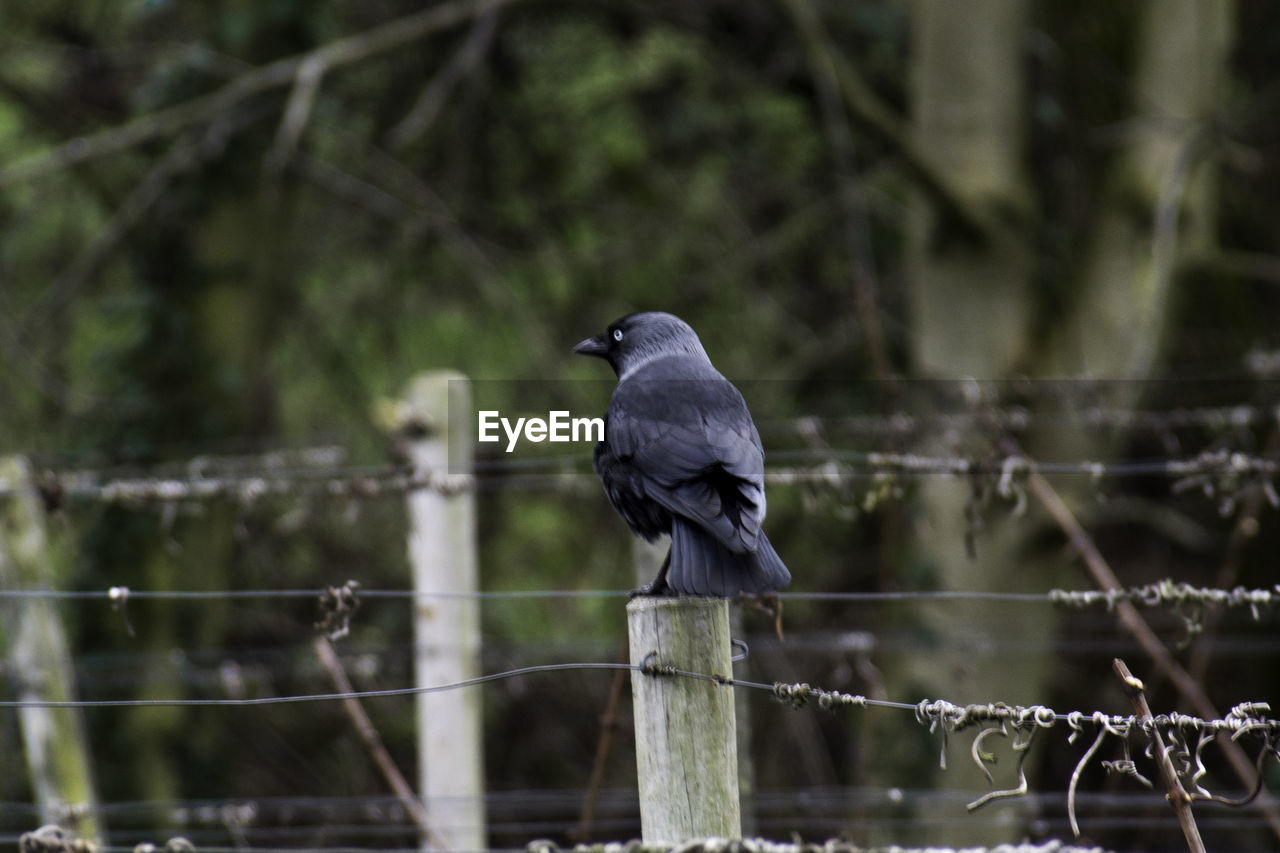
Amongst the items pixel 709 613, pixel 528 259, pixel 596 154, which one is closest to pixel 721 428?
pixel 709 613

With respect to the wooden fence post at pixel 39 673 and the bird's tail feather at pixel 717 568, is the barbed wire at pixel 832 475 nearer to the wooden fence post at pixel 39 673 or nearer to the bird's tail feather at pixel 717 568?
the wooden fence post at pixel 39 673

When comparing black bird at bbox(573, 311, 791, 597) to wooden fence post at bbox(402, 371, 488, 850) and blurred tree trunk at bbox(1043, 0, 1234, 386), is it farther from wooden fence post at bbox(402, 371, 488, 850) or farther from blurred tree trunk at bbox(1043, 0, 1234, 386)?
blurred tree trunk at bbox(1043, 0, 1234, 386)

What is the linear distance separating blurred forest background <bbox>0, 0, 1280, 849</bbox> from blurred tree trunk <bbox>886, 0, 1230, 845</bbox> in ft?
0.07

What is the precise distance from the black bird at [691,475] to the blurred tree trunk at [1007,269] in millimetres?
3802

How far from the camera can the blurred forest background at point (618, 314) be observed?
6402 mm

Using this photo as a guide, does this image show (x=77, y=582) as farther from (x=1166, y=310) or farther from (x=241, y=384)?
(x=1166, y=310)

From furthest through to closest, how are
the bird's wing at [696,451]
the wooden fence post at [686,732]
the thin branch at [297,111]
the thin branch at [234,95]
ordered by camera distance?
1. the thin branch at [234,95]
2. the thin branch at [297,111]
3. the bird's wing at [696,451]
4. the wooden fence post at [686,732]

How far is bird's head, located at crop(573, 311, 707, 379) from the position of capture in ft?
10.6

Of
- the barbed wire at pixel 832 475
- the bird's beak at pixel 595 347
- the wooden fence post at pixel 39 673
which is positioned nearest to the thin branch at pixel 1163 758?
the barbed wire at pixel 832 475

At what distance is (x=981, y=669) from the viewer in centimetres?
665

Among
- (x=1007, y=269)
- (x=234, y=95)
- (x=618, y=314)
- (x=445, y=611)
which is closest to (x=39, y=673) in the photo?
(x=445, y=611)

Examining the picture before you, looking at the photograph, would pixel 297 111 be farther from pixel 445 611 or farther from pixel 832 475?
pixel 832 475

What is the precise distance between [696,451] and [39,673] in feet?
8.63

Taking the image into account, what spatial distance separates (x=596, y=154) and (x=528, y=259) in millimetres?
1097
